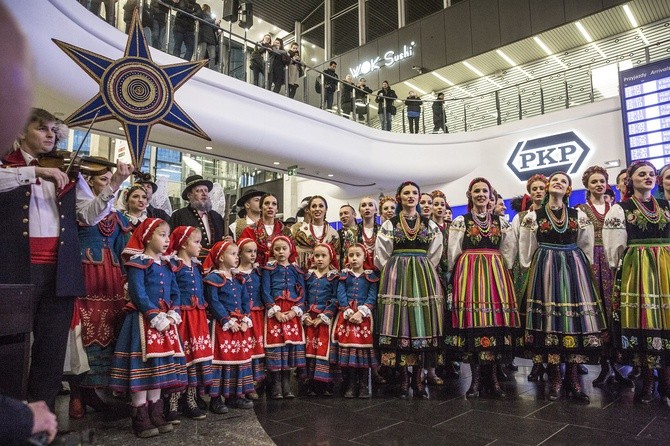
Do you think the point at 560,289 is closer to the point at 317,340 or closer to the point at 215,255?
the point at 317,340

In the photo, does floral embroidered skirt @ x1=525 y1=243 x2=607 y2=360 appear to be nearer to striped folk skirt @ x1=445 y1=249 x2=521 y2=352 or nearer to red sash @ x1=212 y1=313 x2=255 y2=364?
striped folk skirt @ x1=445 y1=249 x2=521 y2=352

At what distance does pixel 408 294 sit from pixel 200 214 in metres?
1.98

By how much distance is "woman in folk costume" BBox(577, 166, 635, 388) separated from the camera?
150 inches

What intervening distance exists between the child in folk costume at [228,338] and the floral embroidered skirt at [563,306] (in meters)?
2.10

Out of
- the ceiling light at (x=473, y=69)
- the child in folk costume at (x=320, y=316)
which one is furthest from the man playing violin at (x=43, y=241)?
the ceiling light at (x=473, y=69)

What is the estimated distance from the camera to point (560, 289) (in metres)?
3.43

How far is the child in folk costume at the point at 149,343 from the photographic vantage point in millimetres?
2717

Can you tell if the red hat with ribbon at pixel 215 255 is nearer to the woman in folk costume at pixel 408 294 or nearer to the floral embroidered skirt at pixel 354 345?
the floral embroidered skirt at pixel 354 345

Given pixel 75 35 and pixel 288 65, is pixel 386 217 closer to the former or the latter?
pixel 75 35

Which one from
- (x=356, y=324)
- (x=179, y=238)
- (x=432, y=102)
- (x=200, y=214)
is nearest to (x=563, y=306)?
(x=356, y=324)

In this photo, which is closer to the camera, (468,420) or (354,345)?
(468,420)

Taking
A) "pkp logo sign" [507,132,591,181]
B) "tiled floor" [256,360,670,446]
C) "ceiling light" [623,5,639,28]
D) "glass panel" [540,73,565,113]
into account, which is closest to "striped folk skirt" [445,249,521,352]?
"tiled floor" [256,360,670,446]

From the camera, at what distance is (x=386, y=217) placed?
4.41 meters

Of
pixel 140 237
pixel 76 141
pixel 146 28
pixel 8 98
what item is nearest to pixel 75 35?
pixel 146 28
